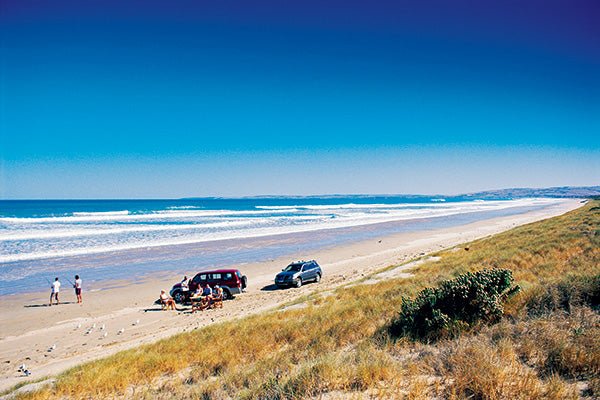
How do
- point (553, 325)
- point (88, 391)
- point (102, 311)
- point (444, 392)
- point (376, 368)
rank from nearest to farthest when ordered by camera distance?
point (444, 392) < point (376, 368) < point (553, 325) < point (88, 391) < point (102, 311)

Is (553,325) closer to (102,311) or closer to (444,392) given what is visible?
(444,392)

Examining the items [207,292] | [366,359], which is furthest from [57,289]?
[366,359]

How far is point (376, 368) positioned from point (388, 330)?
298 centimetres

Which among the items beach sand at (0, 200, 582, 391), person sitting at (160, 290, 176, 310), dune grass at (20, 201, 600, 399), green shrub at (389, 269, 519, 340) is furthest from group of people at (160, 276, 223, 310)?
green shrub at (389, 269, 519, 340)

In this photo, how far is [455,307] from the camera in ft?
29.1

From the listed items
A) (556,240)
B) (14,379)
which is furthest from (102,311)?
(556,240)

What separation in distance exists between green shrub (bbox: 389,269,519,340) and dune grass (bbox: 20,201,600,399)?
1.13 ft

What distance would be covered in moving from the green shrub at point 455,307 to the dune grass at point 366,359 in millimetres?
344

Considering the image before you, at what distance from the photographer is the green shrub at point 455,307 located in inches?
331

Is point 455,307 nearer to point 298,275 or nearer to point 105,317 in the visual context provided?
point 298,275

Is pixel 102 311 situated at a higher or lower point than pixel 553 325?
lower

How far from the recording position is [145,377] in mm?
8695

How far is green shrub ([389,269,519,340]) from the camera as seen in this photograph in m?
8.41

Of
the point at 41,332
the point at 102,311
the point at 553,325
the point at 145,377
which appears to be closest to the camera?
the point at 553,325
